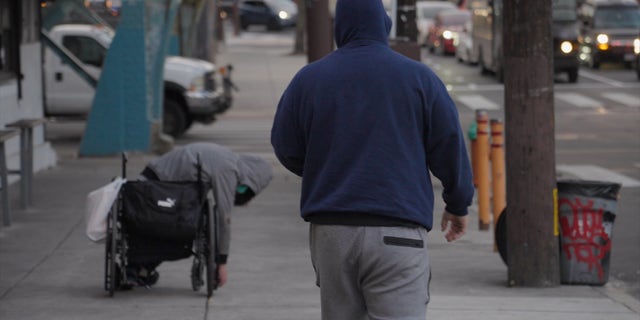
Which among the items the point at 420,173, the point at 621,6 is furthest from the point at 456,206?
the point at 621,6

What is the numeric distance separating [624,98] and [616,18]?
30.0ft

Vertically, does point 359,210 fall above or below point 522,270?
above

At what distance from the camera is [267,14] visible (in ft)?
202

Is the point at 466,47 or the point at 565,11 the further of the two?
the point at 466,47

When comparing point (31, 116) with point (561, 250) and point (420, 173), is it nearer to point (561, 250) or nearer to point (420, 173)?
point (561, 250)

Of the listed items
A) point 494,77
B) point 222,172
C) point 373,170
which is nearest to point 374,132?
point 373,170

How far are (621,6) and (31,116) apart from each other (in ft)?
81.6

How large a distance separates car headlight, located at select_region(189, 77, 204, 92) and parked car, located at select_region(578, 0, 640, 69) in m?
18.1

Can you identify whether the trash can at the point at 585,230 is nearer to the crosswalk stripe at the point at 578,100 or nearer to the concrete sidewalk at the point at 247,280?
the concrete sidewalk at the point at 247,280

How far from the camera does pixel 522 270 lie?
30.2 ft

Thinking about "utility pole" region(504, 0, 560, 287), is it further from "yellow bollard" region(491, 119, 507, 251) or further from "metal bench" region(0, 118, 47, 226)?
"metal bench" region(0, 118, 47, 226)

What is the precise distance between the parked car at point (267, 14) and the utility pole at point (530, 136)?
52.6 meters

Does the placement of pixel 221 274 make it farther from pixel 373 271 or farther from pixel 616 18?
pixel 616 18

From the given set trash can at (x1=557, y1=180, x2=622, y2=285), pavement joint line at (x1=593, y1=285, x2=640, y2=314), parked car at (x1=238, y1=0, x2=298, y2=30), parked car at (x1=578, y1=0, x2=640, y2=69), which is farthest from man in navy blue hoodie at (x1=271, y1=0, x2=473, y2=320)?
parked car at (x1=238, y1=0, x2=298, y2=30)
